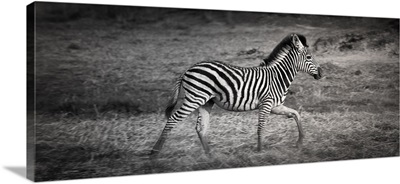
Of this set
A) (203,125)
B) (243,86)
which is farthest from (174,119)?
(243,86)

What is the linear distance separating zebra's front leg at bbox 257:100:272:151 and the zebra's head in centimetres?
88

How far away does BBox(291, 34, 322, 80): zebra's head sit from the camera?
9.52 metres

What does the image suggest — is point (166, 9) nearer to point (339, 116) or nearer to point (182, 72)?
point (182, 72)

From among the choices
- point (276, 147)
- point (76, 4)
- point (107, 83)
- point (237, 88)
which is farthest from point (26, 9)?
point (276, 147)

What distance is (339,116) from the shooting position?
9953 millimetres

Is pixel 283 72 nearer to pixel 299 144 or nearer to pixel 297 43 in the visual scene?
pixel 297 43

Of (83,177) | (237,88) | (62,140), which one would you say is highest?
(237,88)

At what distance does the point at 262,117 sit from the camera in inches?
362

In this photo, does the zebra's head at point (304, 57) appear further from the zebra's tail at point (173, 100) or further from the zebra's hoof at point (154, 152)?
the zebra's hoof at point (154, 152)

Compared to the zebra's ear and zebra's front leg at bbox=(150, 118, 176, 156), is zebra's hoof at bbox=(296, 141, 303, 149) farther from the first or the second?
zebra's front leg at bbox=(150, 118, 176, 156)

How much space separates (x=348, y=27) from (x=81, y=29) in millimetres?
4618

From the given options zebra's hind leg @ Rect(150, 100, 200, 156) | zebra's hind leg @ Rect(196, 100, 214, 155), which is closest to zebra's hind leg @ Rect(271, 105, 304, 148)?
zebra's hind leg @ Rect(196, 100, 214, 155)

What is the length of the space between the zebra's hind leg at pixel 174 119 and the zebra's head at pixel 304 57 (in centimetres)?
198

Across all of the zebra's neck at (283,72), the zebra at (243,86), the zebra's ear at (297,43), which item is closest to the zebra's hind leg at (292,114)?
the zebra at (243,86)
